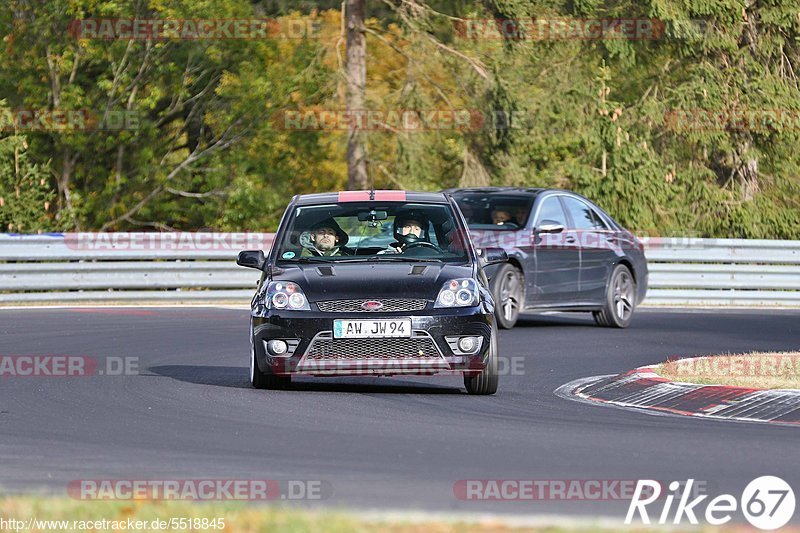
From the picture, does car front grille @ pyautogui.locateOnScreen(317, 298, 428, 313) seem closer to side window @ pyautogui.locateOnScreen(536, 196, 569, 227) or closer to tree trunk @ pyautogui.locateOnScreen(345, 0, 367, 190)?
side window @ pyautogui.locateOnScreen(536, 196, 569, 227)

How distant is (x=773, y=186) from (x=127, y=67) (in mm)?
14219

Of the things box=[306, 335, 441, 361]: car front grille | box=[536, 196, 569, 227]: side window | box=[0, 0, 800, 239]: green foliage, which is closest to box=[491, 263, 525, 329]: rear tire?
box=[536, 196, 569, 227]: side window

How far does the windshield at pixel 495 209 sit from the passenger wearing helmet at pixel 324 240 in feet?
19.9

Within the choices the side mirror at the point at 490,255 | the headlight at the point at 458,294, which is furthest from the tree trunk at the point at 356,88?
the headlight at the point at 458,294

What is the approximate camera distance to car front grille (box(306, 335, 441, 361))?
38.4ft

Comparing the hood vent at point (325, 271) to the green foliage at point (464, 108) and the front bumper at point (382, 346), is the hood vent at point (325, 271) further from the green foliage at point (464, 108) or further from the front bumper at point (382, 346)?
the green foliage at point (464, 108)

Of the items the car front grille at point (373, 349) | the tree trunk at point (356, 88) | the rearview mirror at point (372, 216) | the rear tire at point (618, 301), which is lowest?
the rear tire at point (618, 301)

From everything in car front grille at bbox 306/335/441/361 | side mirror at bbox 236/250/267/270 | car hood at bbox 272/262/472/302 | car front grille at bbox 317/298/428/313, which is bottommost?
car front grille at bbox 306/335/441/361

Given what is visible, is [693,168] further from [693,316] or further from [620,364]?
[620,364]

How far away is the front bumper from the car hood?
172 millimetres

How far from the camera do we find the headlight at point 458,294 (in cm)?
1189

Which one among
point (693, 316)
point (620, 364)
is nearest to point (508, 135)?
point (693, 316)

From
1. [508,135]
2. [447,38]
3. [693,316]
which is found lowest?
[693,316]

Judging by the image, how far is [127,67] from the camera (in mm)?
33188
